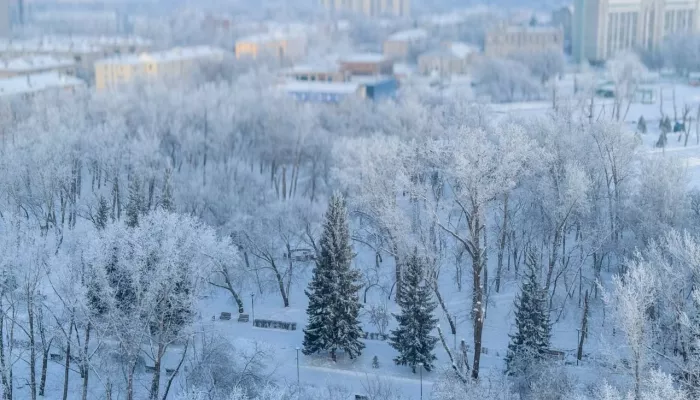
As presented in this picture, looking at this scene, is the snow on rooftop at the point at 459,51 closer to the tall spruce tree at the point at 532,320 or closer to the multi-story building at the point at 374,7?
the tall spruce tree at the point at 532,320

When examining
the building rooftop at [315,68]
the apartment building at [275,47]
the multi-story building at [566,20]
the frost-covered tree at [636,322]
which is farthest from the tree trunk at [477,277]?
the multi-story building at [566,20]

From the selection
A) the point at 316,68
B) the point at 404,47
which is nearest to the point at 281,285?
the point at 316,68

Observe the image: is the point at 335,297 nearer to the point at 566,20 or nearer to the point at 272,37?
the point at 272,37

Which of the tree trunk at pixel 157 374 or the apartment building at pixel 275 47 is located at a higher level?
the apartment building at pixel 275 47

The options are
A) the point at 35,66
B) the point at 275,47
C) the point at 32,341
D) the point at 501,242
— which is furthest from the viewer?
the point at 275,47

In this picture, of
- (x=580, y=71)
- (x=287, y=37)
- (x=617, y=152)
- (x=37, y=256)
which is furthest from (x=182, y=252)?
(x=287, y=37)

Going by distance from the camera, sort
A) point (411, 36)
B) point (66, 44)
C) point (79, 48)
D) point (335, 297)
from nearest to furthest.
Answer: point (335, 297), point (79, 48), point (66, 44), point (411, 36)

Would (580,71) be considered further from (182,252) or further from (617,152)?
(182,252)
